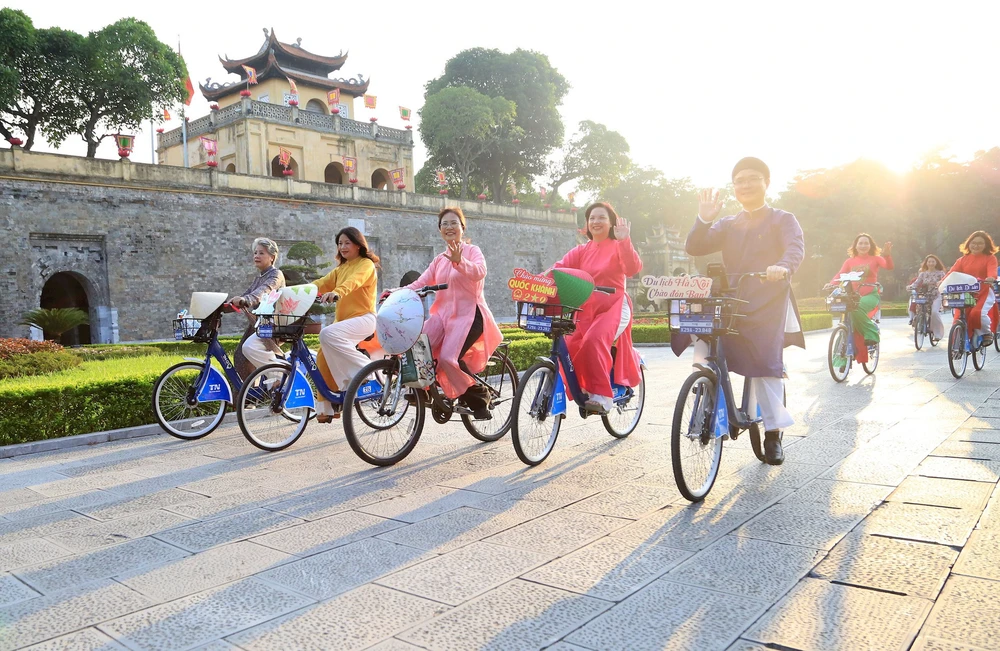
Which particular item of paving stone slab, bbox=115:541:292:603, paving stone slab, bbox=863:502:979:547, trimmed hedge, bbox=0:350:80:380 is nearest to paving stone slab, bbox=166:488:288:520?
paving stone slab, bbox=115:541:292:603

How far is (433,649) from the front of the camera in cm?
214

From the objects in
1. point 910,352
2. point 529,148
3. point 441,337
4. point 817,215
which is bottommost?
point 910,352

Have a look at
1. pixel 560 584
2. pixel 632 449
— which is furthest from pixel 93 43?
pixel 560 584

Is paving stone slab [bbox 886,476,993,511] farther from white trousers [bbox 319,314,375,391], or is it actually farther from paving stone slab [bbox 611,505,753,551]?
white trousers [bbox 319,314,375,391]

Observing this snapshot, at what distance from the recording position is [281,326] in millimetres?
5266

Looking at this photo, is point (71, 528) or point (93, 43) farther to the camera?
point (93, 43)

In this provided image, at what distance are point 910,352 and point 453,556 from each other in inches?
436

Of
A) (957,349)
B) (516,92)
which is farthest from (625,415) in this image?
(516,92)

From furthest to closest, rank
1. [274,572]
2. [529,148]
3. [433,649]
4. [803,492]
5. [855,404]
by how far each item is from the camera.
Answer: [529,148] < [855,404] < [803,492] < [274,572] < [433,649]

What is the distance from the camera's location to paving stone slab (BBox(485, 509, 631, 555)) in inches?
120

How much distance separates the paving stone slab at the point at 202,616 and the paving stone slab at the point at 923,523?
2541mm

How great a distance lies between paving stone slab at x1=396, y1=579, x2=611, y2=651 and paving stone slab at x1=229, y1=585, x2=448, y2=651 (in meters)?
0.08

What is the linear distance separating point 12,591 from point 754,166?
420 centimetres

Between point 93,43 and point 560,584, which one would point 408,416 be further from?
point 93,43
